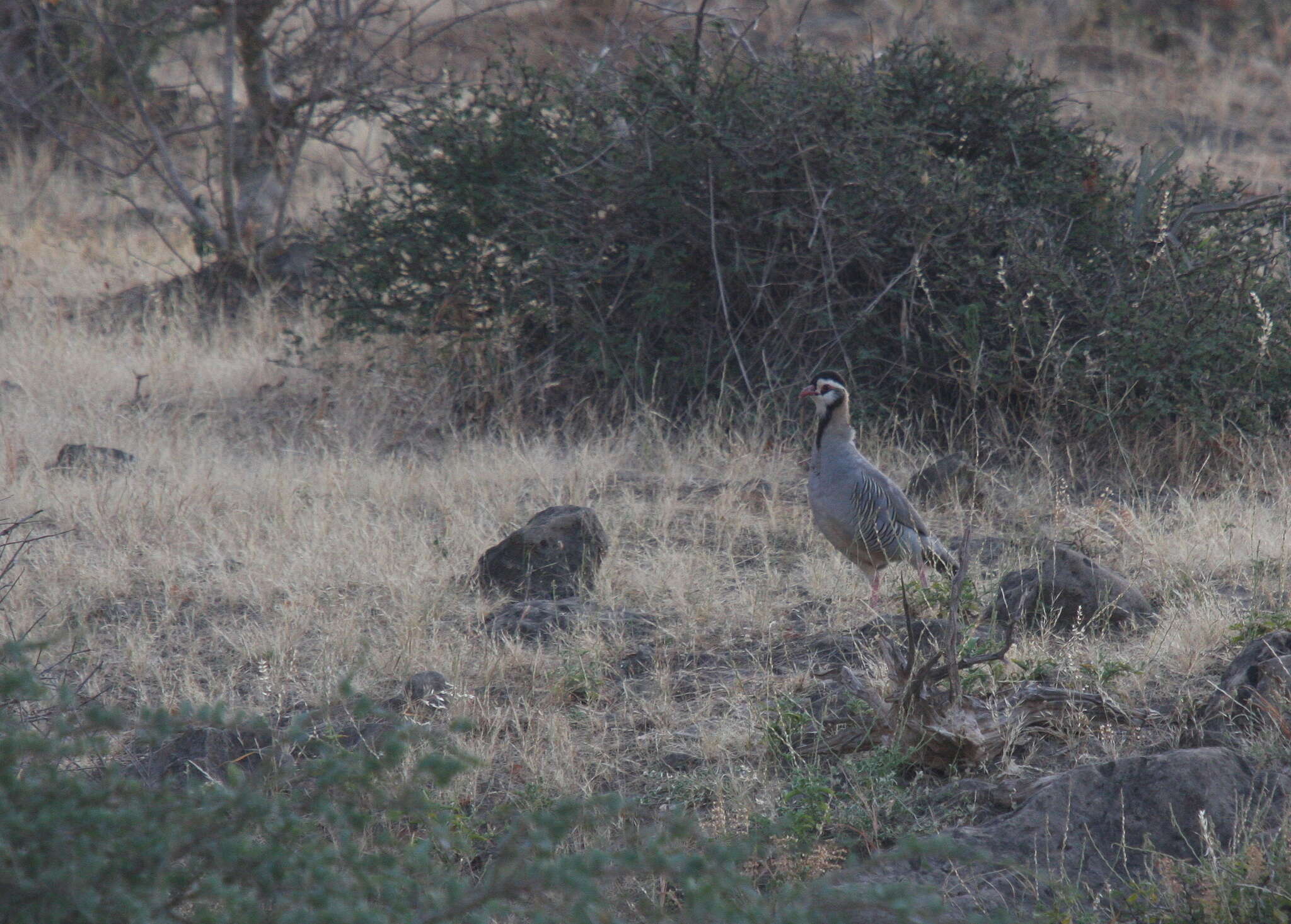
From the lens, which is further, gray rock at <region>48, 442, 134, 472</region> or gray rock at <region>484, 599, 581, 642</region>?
gray rock at <region>48, 442, 134, 472</region>

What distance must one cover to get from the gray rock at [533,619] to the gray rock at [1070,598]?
1.74m

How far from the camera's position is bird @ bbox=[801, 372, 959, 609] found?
216 inches

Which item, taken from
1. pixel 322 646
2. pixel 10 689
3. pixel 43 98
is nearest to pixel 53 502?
pixel 322 646

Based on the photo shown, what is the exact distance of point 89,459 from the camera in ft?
22.8

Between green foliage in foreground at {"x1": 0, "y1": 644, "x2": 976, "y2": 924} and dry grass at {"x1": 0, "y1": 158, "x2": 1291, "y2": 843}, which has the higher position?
green foliage in foreground at {"x1": 0, "y1": 644, "x2": 976, "y2": 924}

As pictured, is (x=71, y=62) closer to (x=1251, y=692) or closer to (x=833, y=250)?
(x=833, y=250)

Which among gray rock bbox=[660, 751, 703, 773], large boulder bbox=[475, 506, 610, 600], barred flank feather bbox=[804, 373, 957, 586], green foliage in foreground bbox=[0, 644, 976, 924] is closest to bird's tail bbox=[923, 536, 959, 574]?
barred flank feather bbox=[804, 373, 957, 586]

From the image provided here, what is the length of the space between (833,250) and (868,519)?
2734 millimetres

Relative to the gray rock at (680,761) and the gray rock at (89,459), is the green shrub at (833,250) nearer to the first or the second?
the gray rock at (89,459)

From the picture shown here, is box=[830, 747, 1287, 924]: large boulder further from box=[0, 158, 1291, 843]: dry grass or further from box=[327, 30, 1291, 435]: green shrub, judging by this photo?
box=[327, 30, 1291, 435]: green shrub

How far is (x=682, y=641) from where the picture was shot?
5.06 metres

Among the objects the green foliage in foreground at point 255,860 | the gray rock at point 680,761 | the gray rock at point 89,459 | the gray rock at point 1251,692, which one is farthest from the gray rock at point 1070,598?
the gray rock at point 89,459

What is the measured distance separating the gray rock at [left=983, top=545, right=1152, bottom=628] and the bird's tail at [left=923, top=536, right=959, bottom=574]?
62 cm

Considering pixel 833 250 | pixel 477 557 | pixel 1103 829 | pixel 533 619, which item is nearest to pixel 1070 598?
pixel 1103 829
